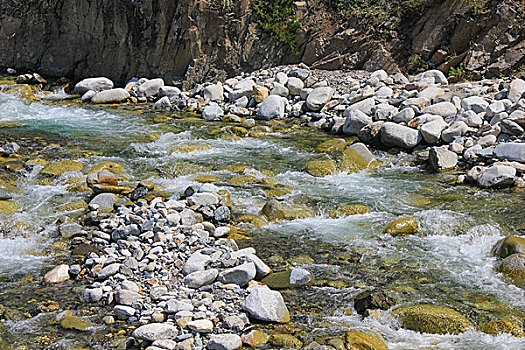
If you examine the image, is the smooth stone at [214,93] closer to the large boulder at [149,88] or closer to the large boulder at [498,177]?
the large boulder at [149,88]

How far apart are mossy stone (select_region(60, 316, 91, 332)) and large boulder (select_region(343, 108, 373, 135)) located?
7.58 meters

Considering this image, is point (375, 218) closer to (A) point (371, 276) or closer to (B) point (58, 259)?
(A) point (371, 276)

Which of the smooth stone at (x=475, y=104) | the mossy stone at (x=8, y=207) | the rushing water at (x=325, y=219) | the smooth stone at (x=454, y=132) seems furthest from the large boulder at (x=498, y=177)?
the mossy stone at (x=8, y=207)

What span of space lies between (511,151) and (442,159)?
1.14 m

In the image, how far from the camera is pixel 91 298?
4176 mm

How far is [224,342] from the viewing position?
3529 millimetres

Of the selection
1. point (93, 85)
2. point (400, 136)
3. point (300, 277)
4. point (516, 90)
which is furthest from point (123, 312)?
point (93, 85)

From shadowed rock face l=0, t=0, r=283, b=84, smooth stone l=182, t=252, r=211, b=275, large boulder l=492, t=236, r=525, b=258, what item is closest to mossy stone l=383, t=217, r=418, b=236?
large boulder l=492, t=236, r=525, b=258

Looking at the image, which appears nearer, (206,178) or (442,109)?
(206,178)

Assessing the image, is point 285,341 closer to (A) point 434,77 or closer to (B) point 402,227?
(B) point 402,227

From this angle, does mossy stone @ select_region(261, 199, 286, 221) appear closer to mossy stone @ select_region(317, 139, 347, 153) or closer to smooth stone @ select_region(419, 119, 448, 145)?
mossy stone @ select_region(317, 139, 347, 153)

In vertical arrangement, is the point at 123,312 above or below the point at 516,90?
below

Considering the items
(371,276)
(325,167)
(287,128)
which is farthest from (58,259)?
(287,128)

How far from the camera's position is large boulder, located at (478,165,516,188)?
736 cm
